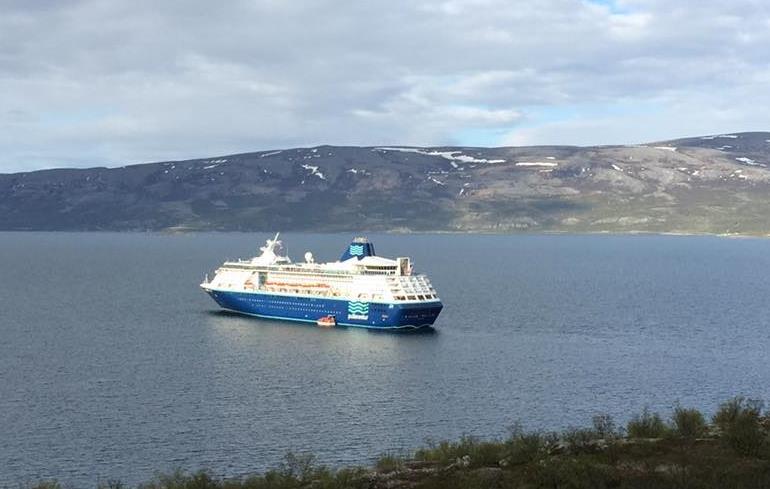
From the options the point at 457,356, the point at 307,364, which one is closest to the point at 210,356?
the point at 307,364

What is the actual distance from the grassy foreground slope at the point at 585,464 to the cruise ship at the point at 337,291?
54.2 metres

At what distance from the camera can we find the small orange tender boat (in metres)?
99.8

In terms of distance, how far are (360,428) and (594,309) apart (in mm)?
69757

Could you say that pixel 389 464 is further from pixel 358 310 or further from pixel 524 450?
pixel 358 310

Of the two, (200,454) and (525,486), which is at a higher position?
(525,486)

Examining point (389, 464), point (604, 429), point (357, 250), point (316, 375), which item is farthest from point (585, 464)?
point (357, 250)

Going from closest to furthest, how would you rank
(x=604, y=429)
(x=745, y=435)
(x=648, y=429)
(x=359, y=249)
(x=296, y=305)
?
(x=745, y=435) < (x=648, y=429) < (x=604, y=429) < (x=296, y=305) < (x=359, y=249)

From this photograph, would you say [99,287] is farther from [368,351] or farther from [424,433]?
[424,433]

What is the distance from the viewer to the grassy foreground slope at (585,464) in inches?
1203

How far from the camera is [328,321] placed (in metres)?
100

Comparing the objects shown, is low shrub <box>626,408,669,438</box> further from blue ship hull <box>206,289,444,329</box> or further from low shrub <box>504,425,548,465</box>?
blue ship hull <box>206,289,444,329</box>

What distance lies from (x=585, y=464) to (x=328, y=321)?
226ft

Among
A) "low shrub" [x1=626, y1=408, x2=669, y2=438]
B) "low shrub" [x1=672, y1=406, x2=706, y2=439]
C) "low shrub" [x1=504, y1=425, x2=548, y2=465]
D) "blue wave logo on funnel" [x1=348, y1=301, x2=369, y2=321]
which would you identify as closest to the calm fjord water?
"blue wave logo on funnel" [x1=348, y1=301, x2=369, y2=321]

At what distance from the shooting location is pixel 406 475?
36.0 metres
